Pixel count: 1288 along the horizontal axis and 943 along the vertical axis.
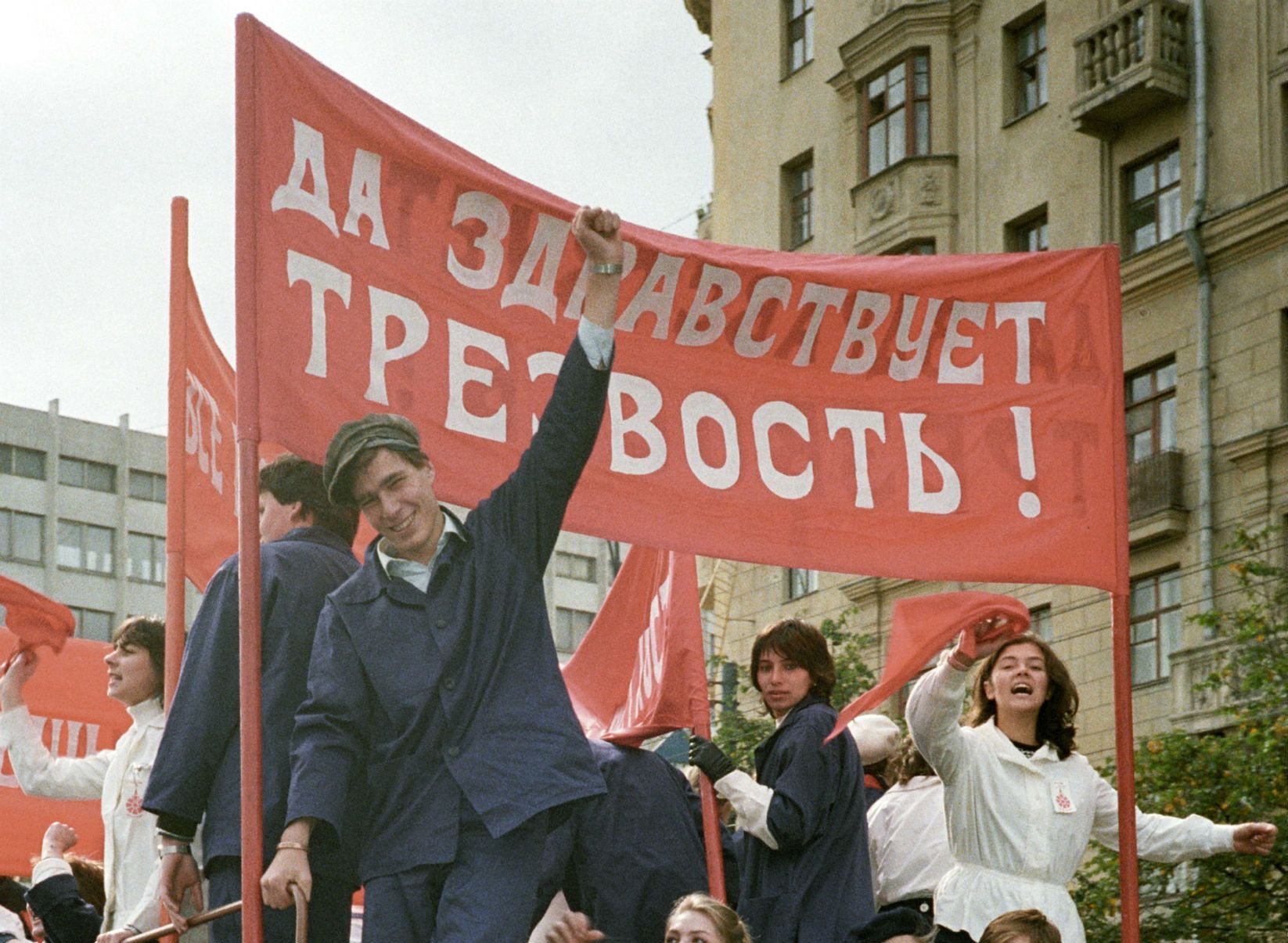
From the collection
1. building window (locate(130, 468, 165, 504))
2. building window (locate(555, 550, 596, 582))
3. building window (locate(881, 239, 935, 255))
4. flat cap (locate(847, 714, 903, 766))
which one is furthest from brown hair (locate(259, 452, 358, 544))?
building window (locate(555, 550, 596, 582))

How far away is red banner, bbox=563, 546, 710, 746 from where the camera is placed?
896 centimetres

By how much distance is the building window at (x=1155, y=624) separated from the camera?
29.3 meters

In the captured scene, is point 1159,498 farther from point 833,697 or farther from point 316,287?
point 316,287

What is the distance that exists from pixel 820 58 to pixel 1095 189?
22.0ft

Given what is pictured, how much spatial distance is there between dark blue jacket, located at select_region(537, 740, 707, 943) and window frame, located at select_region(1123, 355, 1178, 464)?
2209 centimetres

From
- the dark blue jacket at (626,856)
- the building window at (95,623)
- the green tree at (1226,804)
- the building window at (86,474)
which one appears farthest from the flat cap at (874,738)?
the building window at (86,474)

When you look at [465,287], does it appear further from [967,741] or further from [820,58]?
[820,58]

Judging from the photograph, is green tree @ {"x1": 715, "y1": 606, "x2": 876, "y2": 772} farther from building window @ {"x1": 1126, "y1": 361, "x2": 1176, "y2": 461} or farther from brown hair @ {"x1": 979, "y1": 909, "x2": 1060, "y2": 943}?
brown hair @ {"x1": 979, "y1": 909, "x2": 1060, "y2": 943}

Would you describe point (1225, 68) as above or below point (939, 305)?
above

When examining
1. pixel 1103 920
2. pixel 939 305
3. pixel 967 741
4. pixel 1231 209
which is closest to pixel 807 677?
pixel 967 741

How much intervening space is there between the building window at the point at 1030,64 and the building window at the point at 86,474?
47.8 metres

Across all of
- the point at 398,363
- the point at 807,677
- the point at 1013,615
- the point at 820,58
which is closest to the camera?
Answer: the point at 398,363

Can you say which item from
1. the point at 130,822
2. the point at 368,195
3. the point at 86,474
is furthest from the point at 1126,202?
the point at 86,474

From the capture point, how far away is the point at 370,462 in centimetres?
614
